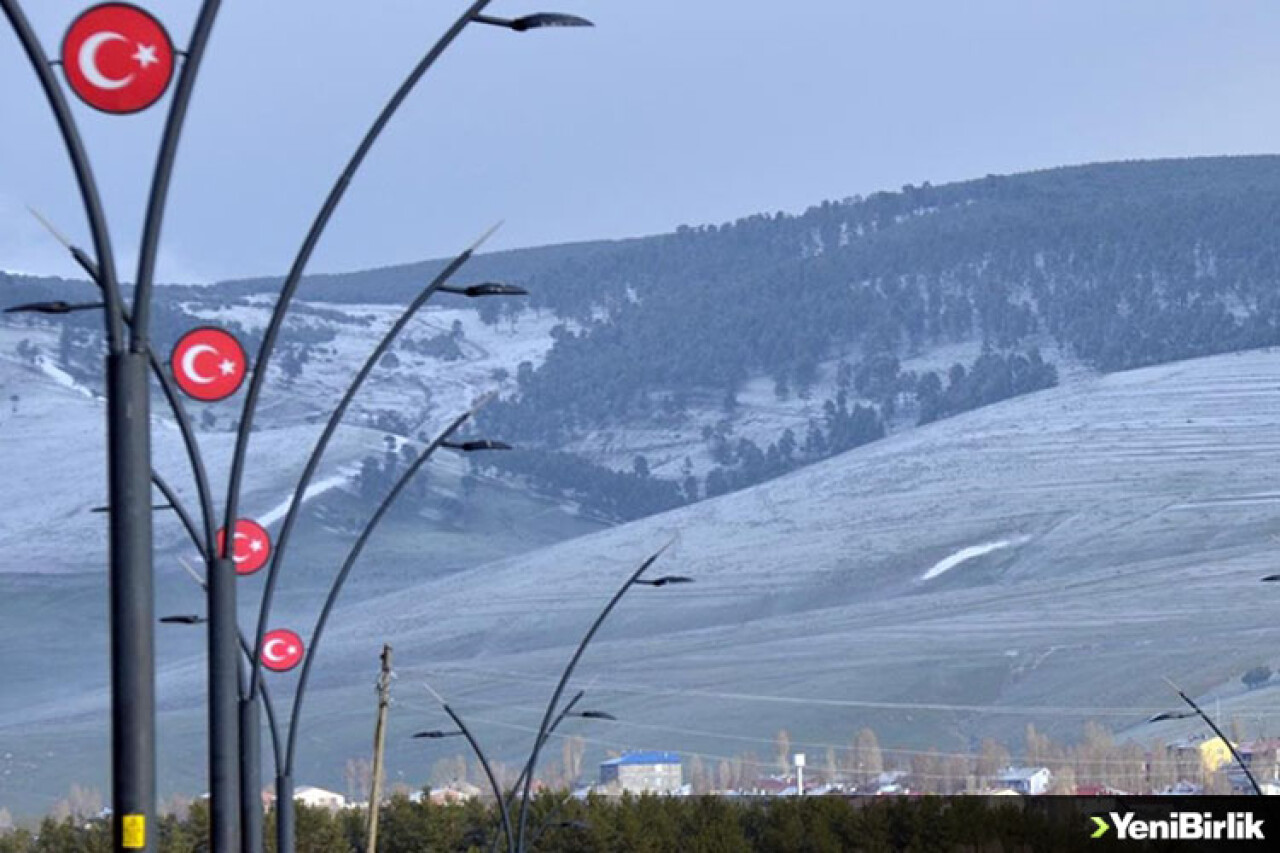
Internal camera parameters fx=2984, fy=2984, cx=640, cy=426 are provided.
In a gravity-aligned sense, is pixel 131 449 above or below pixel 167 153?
below

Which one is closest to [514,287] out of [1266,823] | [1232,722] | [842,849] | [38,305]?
[38,305]

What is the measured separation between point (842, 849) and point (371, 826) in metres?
56.8

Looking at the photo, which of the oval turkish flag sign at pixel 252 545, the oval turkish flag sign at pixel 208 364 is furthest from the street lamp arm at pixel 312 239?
the oval turkish flag sign at pixel 252 545

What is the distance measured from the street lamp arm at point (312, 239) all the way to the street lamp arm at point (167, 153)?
383 centimetres

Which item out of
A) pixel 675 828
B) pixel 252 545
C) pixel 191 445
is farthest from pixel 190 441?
pixel 675 828

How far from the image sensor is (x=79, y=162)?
556 inches

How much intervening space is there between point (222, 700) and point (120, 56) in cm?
685

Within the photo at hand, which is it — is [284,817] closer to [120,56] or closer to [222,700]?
[222,700]

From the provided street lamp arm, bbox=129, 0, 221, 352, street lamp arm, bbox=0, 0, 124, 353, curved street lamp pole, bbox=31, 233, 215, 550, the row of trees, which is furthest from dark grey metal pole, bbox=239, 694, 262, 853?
the row of trees

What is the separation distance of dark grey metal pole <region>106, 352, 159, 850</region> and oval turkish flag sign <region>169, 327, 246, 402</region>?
6816 mm

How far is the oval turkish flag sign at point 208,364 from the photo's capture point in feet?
67.5

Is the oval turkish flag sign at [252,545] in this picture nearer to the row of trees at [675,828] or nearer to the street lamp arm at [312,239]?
the street lamp arm at [312,239]

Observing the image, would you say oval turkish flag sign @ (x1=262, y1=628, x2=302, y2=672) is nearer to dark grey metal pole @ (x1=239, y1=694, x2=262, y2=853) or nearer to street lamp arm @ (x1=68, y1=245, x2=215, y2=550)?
dark grey metal pole @ (x1=239, y1=694, x2=262, y2=853)

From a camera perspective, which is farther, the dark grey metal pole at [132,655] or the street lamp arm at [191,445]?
the street lamp arm at [191,445]
